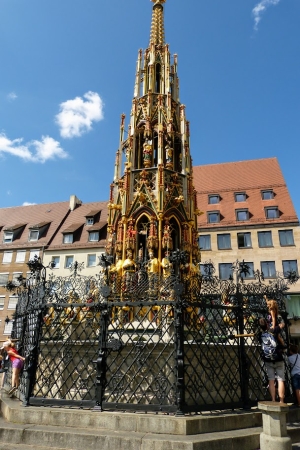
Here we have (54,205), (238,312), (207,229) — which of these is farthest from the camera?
(54,205)

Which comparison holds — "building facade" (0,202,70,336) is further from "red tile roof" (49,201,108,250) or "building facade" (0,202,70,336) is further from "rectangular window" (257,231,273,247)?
"rectangular window" (257,231,273,247)

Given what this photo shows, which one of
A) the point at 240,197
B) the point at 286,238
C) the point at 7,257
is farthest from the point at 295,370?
the point at 7,257

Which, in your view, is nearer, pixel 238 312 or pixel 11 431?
pixel 11 431

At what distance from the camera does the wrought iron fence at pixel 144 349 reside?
23.0 ft

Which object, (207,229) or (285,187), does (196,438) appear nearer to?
(207,229)

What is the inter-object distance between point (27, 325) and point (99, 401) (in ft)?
11.8

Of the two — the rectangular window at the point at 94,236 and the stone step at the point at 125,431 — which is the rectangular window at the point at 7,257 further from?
the stone step at the point at 125,431

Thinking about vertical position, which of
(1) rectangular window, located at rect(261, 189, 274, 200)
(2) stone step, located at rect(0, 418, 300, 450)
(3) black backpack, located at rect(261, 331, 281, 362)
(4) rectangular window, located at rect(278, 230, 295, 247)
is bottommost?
(2) stone step, located at rect(0, 418, 300, 450)

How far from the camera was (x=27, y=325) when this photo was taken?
9.44 m

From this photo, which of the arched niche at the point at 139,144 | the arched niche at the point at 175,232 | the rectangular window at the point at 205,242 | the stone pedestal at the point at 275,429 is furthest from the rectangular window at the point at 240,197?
the stone pedestal at the point at 275,429

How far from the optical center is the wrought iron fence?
700cm

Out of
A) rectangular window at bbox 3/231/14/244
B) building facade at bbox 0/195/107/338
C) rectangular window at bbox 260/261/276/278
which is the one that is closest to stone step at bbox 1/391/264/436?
rectangular window at bbox 260/261/276/278

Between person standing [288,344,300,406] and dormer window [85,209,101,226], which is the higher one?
dormer window [85,209,101,226]

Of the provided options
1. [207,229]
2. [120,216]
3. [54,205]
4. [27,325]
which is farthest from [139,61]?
[54,205]
